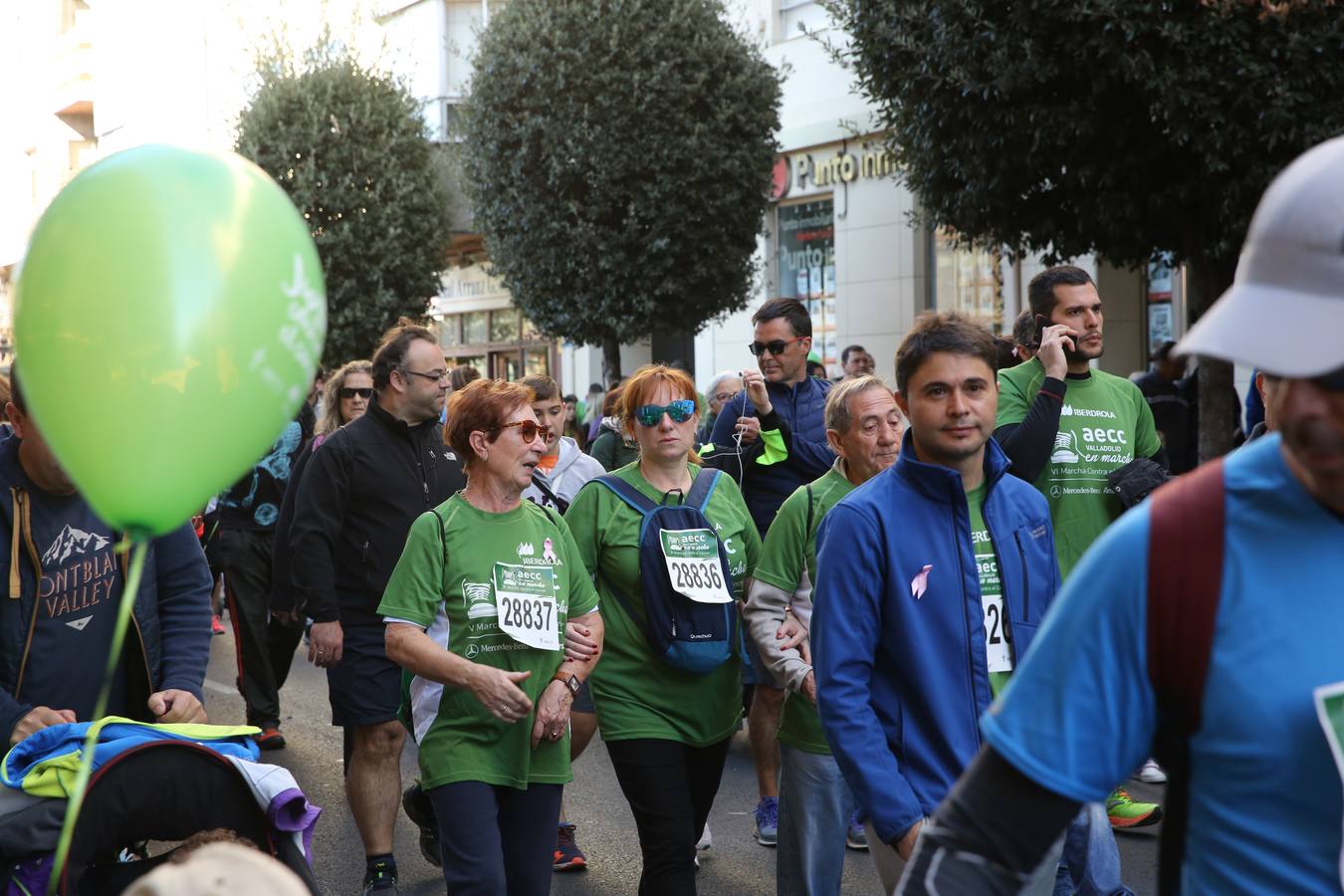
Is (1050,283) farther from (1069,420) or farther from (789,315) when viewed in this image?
(789,315)

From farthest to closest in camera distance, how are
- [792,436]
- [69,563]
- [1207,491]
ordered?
1. [792,436]
2. [69,563]
3. [1207,491]

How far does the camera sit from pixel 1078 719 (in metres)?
1.78

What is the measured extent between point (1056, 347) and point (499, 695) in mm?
2530

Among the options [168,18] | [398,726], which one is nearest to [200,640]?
[398,726]

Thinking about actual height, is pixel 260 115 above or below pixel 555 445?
above

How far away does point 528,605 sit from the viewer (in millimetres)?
4578

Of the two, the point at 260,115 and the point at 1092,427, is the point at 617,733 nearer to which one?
the point at 1092,427

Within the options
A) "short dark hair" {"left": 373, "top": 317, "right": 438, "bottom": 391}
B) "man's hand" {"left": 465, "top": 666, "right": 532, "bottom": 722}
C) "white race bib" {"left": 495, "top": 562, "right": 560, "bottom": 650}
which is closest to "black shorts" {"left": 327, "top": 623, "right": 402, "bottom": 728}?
"short dark hair" {"left": 373, "top": 317, "right": 438, "bottom": 391}

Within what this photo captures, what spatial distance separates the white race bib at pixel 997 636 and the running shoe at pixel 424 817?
2.58 m

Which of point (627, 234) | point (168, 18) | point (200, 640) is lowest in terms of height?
point (200, 640)

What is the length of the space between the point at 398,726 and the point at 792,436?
89.5 inches

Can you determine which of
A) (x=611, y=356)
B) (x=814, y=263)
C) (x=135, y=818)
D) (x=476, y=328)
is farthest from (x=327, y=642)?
(x=476, y=328)

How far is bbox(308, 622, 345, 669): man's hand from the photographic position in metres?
5.89

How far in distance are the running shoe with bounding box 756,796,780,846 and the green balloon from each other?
4.34 meters
